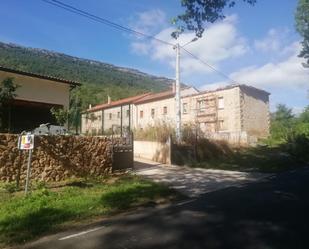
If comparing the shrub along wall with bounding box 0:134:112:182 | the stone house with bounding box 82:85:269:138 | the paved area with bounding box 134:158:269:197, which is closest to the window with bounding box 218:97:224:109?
the stone house with bounding box 82:85:269:138

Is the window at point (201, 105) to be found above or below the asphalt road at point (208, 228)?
above

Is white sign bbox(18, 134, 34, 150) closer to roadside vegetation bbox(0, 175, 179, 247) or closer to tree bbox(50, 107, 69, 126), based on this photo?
roadside vegetation bbox(0, 175, 179, 247)

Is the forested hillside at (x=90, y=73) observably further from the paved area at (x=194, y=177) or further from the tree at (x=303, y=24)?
the paved area at (x=194, y=177)

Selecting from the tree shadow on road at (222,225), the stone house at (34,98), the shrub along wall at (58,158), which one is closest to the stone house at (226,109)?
the stone house at (34,98)

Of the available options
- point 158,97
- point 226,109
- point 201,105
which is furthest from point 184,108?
point 226,109

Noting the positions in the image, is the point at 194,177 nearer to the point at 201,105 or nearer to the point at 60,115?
the point at 60,115

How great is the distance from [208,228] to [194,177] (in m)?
8.68

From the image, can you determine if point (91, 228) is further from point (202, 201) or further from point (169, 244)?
point (202, 201)

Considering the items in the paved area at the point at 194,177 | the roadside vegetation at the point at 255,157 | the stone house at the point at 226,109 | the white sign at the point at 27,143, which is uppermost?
the stone house at the point at 226,109

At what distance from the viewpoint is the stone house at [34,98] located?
17.4 m

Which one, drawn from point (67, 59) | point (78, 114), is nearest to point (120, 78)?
point (67, 59)

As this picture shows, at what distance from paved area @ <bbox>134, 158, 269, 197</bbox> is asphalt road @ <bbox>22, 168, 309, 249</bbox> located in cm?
272

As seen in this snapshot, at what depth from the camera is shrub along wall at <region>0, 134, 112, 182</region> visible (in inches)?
478

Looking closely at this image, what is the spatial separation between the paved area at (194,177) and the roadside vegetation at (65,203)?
105 cm
